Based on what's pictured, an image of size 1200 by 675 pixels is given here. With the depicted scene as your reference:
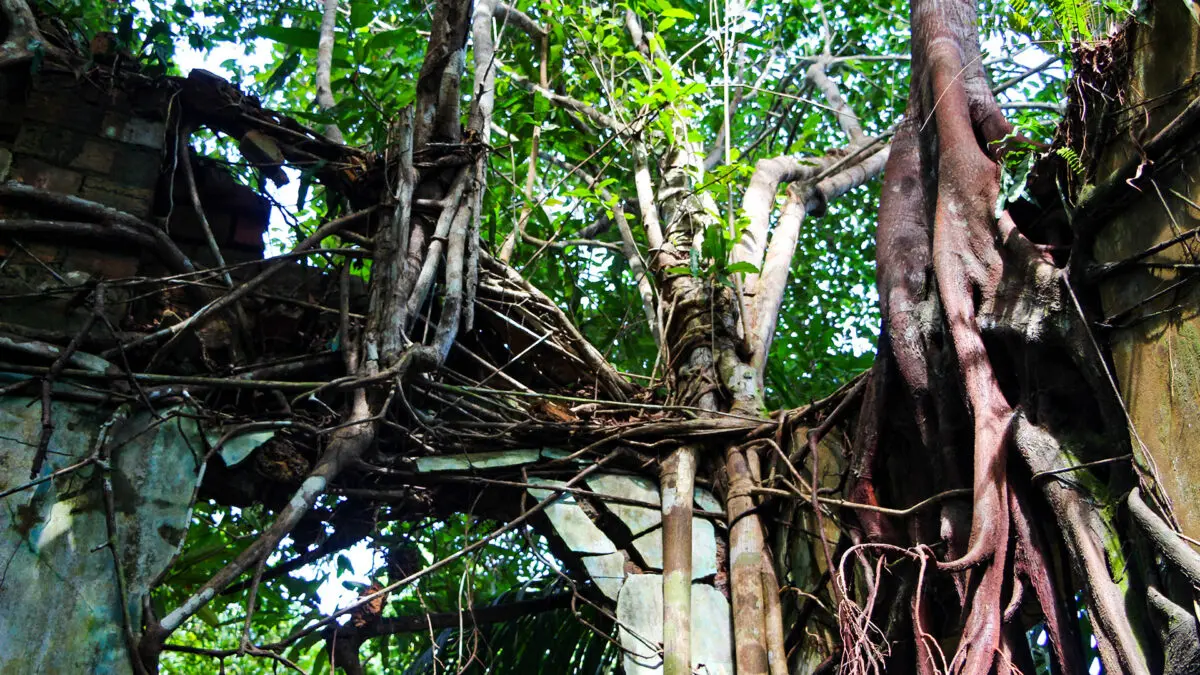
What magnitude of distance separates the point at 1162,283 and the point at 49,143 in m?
3.79

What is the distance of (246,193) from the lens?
4.44 metres

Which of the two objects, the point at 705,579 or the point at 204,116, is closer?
the point at 705,579

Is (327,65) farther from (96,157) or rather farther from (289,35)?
(96,157)

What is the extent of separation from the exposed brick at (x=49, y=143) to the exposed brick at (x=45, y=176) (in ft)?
0.10

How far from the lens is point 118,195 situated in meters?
3.96

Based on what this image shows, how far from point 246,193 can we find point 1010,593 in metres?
3.31

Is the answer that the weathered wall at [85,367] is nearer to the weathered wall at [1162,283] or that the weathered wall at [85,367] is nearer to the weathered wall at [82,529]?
the weathered wall at [82,529]

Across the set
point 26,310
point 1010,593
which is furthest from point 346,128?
point 1010,593

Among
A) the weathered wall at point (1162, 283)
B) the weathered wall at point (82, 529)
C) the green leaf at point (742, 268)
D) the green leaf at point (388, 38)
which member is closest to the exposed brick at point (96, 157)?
the weathered wall at point (82, 529)

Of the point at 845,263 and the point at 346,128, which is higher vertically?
the point at 845,263

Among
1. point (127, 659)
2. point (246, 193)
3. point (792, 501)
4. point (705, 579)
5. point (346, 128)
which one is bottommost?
point (127, 659)

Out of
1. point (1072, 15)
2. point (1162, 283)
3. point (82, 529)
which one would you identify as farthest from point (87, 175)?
point (1162, 283)

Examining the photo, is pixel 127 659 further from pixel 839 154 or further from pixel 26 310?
pixel 839 154

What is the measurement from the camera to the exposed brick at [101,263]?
3.78m
